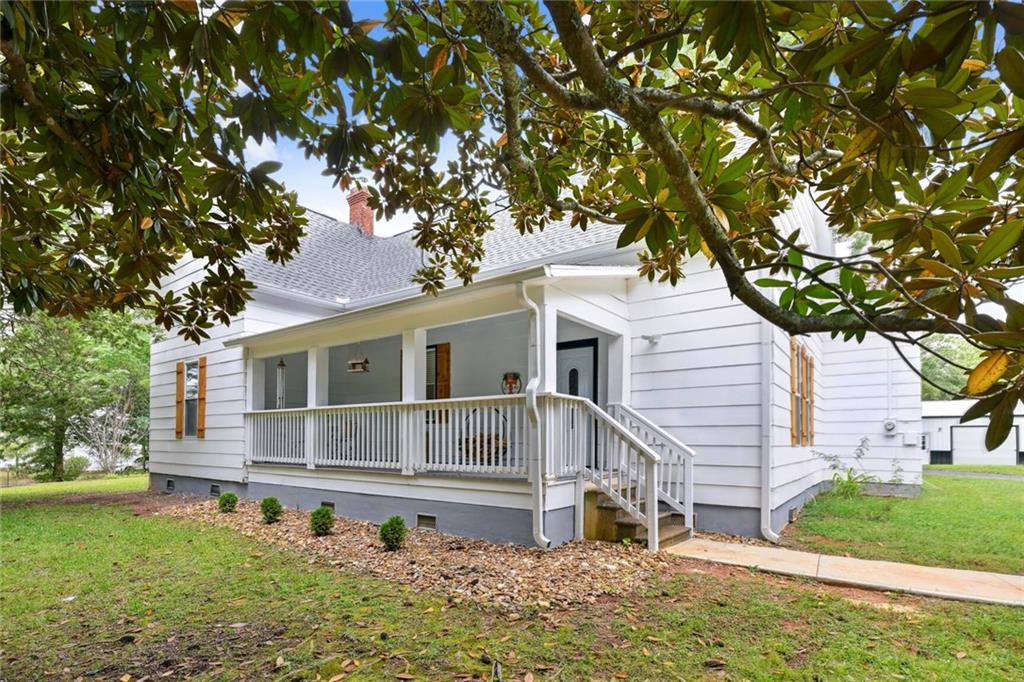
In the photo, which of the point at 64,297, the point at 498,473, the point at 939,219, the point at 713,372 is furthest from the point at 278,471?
the point at 939,219

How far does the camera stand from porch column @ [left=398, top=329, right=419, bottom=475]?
720 centimetres

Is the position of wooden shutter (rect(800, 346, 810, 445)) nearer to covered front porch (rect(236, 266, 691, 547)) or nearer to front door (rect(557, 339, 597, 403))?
covered front porch (rect(236, 266, 691, 547))

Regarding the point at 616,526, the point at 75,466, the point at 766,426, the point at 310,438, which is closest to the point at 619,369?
the point at 766,426

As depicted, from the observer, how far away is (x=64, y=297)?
Result: 12.5 feet

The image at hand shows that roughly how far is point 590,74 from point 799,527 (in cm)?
721

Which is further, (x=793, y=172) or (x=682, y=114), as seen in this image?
(x=682, y=114)

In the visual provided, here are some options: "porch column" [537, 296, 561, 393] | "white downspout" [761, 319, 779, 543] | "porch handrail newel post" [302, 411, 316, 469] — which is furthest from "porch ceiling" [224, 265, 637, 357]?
"white downspout" [761, 319, 779, 543]

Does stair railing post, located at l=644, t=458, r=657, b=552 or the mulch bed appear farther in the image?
stair railing post, located at l=644, t=458, r=657, b=552

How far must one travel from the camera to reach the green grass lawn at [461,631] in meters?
3.33

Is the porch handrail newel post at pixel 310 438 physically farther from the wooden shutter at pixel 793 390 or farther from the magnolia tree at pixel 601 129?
the wooden shutter at pixel 793 390

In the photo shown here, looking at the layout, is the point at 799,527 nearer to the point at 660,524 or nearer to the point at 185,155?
the point at 660,524

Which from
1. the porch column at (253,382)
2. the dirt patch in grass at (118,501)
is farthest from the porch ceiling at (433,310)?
the dirt patch in grass at (118,501)

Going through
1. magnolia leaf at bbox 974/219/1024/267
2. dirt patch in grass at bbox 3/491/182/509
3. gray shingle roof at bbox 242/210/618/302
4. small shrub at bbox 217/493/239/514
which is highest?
gray shingle roof at bbox 242/210/618/302

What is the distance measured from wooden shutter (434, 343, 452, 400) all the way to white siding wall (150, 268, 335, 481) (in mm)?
3326
